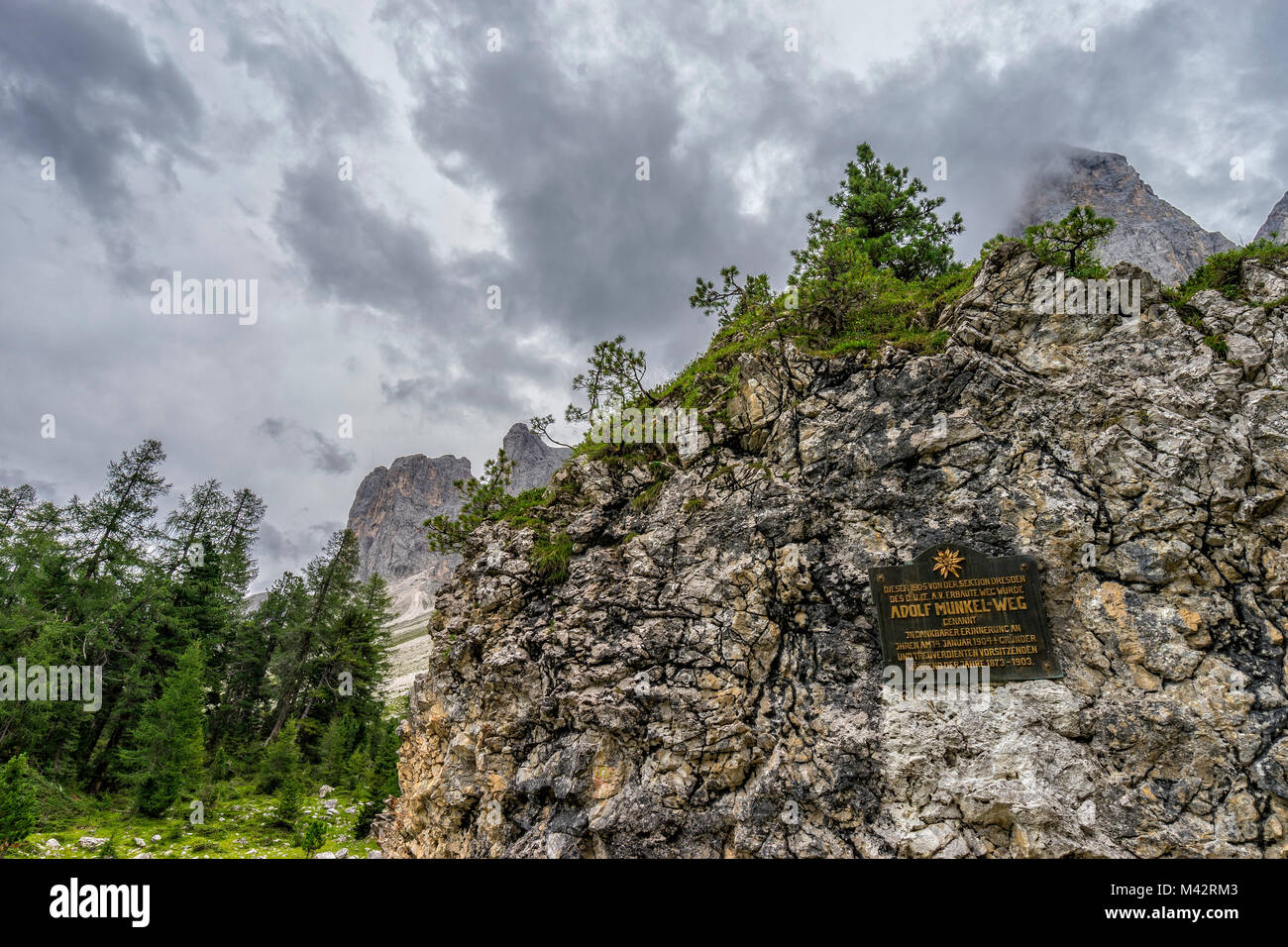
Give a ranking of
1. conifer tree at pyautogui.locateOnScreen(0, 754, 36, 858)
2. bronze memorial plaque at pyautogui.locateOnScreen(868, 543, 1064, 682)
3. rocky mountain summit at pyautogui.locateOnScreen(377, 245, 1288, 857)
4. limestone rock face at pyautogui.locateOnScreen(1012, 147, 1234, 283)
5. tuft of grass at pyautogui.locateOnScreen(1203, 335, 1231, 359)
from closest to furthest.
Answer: rocky mountain summit at pyautogui.locateOnScreen(377, 245, 1288, 857) → bronze memorial plaque at pyautogui.locateOnScreen(868, 543, 1064, 682) → tuft of grass at pyautogui.locateOnScreen(1203, 335, 1231, 359) → conifer tree at pyautogui.locateOnScreen(0, 754, 36, 858) → limestone rock face at pyautogui.locateOnScreen(1012, 147, 1234, 283)

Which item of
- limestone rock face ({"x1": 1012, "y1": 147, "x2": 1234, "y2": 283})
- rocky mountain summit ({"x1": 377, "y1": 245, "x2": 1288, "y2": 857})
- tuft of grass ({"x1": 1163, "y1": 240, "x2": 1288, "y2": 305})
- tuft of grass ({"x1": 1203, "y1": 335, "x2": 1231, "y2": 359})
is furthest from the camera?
limestone rock face ({"x1": 1012, "y1": 147, "x2": 1234, "y2": 283})

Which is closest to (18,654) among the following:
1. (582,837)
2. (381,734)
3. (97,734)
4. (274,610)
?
(97,734)

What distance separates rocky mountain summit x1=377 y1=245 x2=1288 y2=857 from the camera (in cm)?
827

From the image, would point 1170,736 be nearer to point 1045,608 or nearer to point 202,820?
point 1045,608

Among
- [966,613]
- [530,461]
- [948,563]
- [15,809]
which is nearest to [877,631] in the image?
[966,613]

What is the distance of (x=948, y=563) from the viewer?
32.5 ft

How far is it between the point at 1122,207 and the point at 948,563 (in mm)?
127027

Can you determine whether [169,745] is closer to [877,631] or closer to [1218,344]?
[877,631]

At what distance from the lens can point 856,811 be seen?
883 cm

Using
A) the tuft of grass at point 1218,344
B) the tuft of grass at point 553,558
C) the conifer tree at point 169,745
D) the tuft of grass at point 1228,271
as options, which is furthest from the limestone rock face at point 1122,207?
the conifer tree at point 169,745

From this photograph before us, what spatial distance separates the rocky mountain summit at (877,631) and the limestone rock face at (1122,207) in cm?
8783

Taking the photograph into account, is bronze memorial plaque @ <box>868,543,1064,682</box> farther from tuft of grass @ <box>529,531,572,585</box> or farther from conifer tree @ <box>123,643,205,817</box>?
conifer tree @ <box>123,643,205,817</box>

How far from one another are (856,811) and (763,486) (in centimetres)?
627

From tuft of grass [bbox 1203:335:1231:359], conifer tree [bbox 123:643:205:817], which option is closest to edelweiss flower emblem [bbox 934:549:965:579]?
tuft of grass [bbox 1203:335:1231:359]
